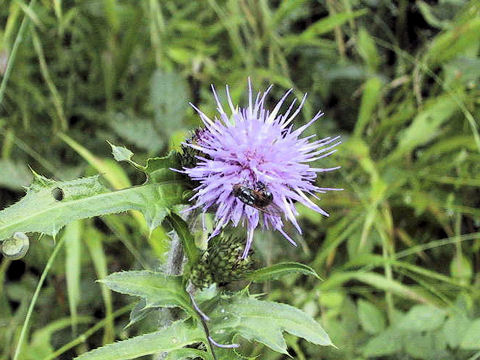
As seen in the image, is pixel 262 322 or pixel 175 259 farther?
pixel 175 259

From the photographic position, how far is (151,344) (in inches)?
45.0

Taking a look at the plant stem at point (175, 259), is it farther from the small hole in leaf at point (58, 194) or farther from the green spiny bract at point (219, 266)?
the small hole in leaf at point (58, 194)

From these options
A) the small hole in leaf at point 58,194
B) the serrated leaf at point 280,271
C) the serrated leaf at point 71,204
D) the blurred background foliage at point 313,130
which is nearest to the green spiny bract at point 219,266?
the serrated leaf at point 280,271

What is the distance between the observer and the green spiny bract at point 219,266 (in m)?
1.31

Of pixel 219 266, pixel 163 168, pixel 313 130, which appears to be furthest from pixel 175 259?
pixel 313 130

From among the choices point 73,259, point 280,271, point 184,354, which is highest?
point 280,271

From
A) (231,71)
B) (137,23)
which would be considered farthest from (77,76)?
(231,71)

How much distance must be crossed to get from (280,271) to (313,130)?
4.87 feet

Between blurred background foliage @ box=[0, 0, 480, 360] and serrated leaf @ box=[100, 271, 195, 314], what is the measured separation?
0.77 metres

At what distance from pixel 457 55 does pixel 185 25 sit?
1.31 m

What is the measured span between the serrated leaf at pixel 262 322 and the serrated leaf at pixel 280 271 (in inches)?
2.1

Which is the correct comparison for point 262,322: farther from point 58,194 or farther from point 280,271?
point 58,194

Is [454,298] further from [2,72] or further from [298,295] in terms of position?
[2,72]

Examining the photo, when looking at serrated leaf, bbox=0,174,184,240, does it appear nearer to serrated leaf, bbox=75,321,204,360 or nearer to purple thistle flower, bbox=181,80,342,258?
purple thistle flower, bbox=181,80,342,258
